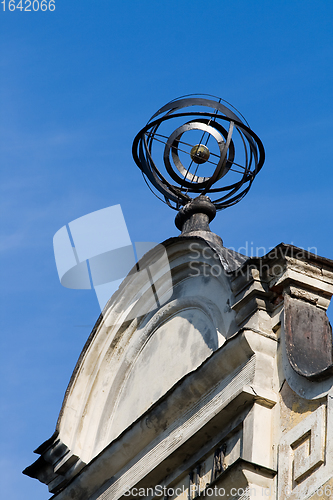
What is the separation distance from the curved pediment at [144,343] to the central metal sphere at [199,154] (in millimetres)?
1578

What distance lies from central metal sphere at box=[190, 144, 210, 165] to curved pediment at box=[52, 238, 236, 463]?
5.18 feet

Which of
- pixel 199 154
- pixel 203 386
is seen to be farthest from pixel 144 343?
pixel 199 154

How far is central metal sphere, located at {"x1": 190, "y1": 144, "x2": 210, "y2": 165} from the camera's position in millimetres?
12164

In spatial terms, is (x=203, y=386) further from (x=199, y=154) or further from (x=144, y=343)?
(x=199, y=154)

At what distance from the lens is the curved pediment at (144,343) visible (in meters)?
10.3

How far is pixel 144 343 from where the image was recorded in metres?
11.2

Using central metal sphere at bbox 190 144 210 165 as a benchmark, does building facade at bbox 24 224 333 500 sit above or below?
below

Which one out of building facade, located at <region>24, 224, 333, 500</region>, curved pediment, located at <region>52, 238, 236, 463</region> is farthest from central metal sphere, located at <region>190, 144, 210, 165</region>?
curved pediment, located at <region>52, 238, 236, 463</region>

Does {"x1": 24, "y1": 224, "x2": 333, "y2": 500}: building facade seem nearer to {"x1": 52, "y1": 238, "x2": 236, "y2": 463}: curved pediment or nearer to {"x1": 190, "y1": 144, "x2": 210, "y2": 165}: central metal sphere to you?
{"x1": 52, "y1": 238, "x2": 236, "y2": 463}: curved pediment

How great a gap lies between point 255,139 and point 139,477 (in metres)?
4.27

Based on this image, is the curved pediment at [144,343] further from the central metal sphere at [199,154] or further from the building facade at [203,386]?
the central metal sphere at [199,154]

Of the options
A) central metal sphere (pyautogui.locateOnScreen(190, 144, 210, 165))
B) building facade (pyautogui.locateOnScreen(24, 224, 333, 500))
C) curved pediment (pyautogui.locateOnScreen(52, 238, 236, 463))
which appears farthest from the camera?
central metal sphere (pyautogui.locateOnScreen(190, 144, 210, 165))

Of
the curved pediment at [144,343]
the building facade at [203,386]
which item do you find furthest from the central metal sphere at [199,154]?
the curved pediment at [144,343]

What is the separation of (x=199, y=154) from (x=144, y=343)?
248 centimetres
